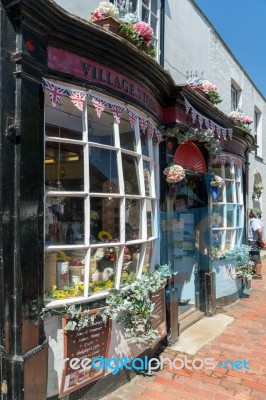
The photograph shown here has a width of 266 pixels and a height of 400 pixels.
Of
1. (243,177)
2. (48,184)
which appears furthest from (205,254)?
(48,184)

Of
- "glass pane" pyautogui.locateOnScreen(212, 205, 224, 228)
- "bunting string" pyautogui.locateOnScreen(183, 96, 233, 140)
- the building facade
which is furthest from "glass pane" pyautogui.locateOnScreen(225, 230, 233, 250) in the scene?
the building facade

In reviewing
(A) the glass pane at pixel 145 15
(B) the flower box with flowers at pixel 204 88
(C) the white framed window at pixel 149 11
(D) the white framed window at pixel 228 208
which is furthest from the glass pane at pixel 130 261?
(A) the glass pane at pixel 145 15

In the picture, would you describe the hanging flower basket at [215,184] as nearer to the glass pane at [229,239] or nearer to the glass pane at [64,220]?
the glass pane at [229,239]

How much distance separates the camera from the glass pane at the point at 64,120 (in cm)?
301

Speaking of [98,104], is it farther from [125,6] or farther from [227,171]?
[227,171]

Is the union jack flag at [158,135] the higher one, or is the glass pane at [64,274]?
the union jack flag at [158,135]

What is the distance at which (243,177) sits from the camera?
24.7 ft

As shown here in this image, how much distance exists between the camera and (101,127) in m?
3.43

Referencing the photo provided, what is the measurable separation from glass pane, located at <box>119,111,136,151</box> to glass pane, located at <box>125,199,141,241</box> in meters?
0.61

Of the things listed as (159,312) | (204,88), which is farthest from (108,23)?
(159,312)

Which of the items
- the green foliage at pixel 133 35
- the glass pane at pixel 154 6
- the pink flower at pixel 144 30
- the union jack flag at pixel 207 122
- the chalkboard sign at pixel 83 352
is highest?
the glass pane at pixel 154 6

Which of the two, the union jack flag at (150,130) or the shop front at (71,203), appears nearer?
the shop front at (71,203)

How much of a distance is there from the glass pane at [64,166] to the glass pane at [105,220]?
27cm

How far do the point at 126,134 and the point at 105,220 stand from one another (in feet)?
3.32
